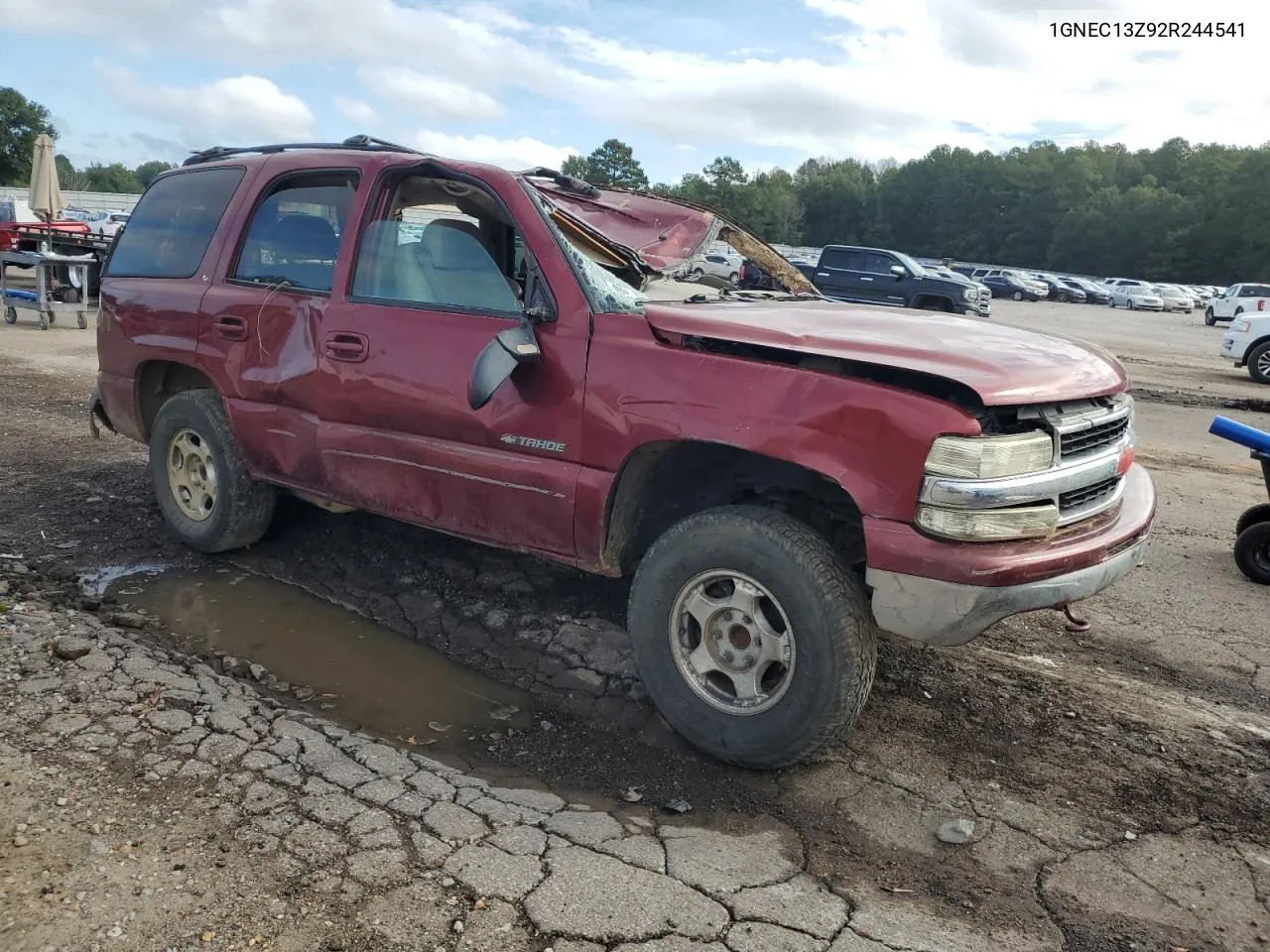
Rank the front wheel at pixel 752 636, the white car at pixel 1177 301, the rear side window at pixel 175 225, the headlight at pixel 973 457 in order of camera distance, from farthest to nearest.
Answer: the white car at pixel 1177 301 < the rear side window at pixel 175 225 < the front wheel at pixel 752 636 < the headlight at pixel 973 457

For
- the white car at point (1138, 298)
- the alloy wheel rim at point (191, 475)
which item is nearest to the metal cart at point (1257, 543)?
the alloy wheel rim at point (191, 475)

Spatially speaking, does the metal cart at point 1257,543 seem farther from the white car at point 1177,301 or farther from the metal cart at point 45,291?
the white car at point 1177,301

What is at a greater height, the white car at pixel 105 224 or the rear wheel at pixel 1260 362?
the white car at pixel 105 224

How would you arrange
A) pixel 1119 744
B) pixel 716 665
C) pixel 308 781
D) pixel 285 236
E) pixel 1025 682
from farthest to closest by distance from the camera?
pixel 285 236
pixel 1025 682
pixel 1119 744
pixel 716 665
pixel 308 781

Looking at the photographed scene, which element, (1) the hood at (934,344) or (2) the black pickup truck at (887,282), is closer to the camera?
(1) the hood at (934,344)

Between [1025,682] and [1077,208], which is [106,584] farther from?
[1077,208]

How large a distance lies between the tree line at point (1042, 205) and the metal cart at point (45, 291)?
46.1 metres

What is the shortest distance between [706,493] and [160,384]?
3.31 m

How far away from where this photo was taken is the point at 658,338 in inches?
129

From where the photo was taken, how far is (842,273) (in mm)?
20812

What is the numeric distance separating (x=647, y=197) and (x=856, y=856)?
3280 mm

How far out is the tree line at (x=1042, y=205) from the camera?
72.5 meters

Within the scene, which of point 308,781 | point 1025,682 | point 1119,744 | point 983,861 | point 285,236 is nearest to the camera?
point 983,861

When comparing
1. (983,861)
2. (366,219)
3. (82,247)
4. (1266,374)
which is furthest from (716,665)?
(82,247)
